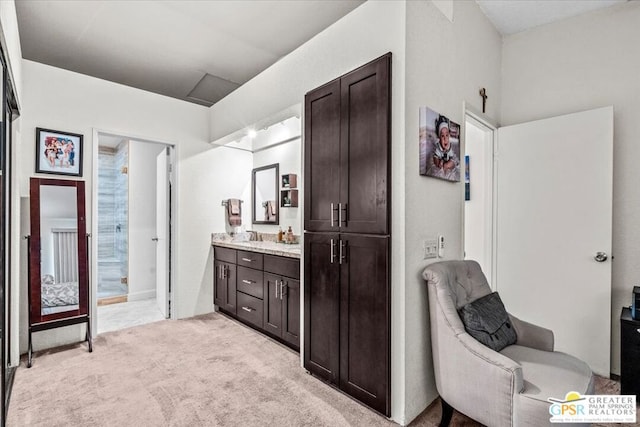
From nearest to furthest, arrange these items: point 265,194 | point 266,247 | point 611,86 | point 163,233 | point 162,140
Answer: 1. point 611,86
2. point 266,247
3. point 162,140
4. point 163,233
5. point 265,194

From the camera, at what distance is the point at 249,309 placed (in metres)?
3.54

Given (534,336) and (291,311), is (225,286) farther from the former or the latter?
(534,336)

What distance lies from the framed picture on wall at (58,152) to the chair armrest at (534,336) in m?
3.98

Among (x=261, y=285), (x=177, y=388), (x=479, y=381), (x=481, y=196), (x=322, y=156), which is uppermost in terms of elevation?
(x=322, y=156)

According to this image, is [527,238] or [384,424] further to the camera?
[527,238]

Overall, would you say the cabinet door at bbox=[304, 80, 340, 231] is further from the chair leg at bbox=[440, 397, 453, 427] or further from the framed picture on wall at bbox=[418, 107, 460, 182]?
the chair leg at bbox=[440, 397, 453, 427]

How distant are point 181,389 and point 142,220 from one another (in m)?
3.36

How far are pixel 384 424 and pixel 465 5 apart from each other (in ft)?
9.83

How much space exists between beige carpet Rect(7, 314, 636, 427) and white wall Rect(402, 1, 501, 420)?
0.43 meters

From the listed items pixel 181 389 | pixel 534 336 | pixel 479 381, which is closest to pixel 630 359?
pixel 534 336

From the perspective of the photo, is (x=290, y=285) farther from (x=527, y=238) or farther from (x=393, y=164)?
(x=527, y=238)

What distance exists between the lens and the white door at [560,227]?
252cm

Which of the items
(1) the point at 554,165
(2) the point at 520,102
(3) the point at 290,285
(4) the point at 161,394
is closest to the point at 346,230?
(3) the point at 290,285

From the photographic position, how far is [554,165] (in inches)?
108
